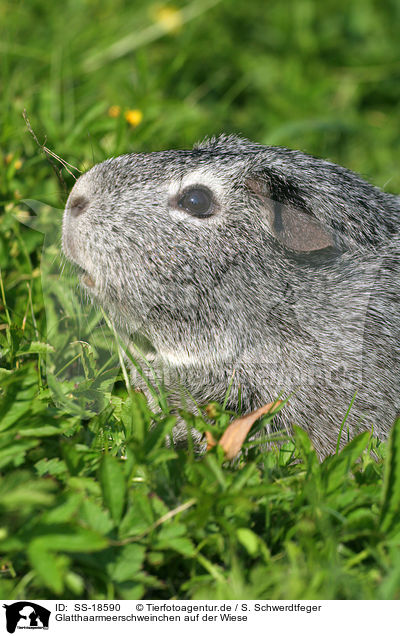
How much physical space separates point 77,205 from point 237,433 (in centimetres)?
140

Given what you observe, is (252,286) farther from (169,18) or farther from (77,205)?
(169,18)

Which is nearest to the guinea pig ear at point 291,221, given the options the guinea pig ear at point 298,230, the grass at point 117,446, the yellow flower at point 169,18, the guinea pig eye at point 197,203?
the guinea pig ear at point 298,230

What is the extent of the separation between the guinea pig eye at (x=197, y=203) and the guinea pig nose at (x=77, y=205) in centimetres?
48

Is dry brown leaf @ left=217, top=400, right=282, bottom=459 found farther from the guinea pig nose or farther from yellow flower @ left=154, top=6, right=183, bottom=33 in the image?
yellow flower @ left=154, top=6, right=183, bottom=33

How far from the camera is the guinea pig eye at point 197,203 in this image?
3.38 meters

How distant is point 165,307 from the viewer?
3.28 m

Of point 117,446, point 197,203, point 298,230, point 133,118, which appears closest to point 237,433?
point 117,446

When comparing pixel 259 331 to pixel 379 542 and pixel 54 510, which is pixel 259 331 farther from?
pixel 54 510

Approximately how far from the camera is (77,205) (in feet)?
11.0

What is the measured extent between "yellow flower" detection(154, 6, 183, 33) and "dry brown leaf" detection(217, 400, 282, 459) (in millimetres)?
5099

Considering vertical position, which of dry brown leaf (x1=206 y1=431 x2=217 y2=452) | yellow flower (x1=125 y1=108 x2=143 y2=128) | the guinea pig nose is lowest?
dry brown leaf (x1=206 y1=431 x2=217 y2=452)

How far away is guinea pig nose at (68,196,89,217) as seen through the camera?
331 centimetres
